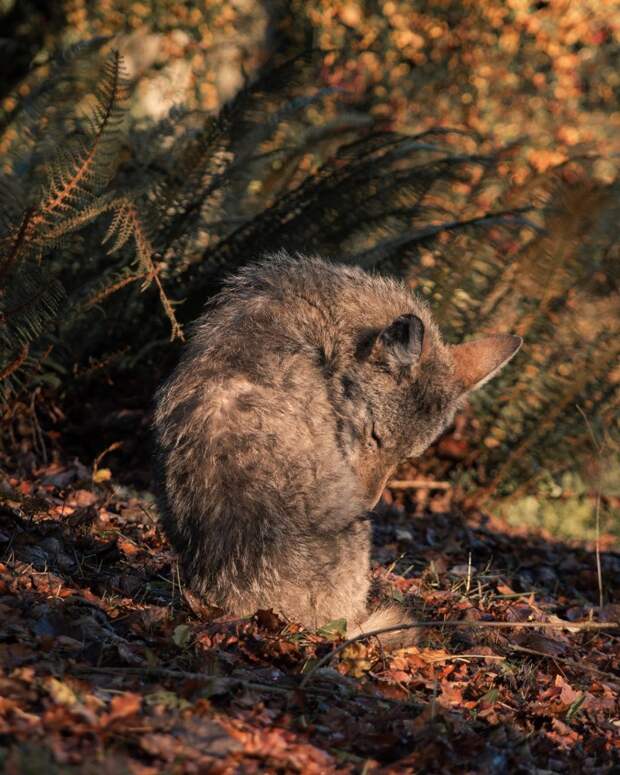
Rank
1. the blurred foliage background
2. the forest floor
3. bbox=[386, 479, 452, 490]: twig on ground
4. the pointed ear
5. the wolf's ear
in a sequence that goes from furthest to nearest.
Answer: bbox=[386, 479, 452, 490]: twig on ground, the blurred foliage background, the pointed ear, the wolf's ear, the forest floor

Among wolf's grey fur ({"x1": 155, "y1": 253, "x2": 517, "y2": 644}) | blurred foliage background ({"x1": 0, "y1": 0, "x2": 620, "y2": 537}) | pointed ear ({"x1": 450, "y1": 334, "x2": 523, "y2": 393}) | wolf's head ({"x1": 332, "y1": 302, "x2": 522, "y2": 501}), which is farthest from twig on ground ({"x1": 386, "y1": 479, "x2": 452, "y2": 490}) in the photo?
wolf's grey fur ({"x1": 155, "y1": 253, "x2": 517, "y2": 644})

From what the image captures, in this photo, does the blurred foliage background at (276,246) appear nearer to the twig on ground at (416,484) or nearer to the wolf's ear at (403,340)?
the twig on ground at (416,484)

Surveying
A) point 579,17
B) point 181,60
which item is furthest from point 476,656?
point 579,17

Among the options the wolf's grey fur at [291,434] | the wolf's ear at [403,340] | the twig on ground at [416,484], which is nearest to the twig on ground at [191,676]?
the wolf's grey fur at [291,434]

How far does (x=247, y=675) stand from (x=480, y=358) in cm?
282

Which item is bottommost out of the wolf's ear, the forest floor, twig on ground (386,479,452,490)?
twig on ground (386,479,452,490)

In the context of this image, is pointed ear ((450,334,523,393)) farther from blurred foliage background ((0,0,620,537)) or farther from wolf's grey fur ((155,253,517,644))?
blurred foliage background ((0,0,620,537))

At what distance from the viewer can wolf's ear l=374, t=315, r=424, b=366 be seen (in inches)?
217

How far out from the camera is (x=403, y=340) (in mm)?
5625

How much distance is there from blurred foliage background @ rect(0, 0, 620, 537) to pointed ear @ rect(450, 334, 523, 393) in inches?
41.2

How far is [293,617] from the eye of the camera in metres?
4.75

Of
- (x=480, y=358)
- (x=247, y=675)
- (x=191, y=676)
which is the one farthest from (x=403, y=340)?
(x=191, y=676)

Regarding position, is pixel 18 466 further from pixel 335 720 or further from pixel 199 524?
pixel 335 720

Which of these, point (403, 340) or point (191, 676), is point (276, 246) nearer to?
point (403, 340)
